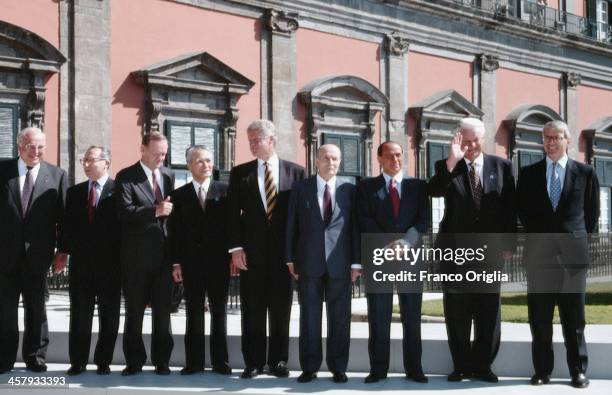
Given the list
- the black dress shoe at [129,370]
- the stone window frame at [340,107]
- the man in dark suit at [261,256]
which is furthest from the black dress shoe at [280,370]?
the stone window frame at [340,107]

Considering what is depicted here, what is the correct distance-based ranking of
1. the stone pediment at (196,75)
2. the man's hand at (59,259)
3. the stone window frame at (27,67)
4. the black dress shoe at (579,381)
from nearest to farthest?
the black dress shoe at (579,381)
the man's hand at (59,259)
the stone window frame at (27,67)
the stone pediment at (196,75)

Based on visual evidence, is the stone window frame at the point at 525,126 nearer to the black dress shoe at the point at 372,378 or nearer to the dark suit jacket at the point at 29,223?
the black dress shoe at the point at 372,378

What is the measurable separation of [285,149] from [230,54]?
7.46ft

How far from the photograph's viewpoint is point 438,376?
7.11m

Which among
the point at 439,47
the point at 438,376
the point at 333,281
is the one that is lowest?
the point at 438,376

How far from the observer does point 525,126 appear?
2356 centimetres

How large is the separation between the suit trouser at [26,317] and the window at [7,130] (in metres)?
7.57

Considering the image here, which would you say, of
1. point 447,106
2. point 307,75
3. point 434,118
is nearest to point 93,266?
point 307,75

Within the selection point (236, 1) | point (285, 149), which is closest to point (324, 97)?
point (285, 149)

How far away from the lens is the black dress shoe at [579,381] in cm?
658

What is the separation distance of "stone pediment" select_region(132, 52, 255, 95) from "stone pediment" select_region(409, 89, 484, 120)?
5.21m

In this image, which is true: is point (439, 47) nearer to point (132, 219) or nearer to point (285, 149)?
point (285, 149)

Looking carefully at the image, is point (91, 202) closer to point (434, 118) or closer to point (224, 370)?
point (224, 370)

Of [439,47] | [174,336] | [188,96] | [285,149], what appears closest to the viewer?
[174,336]
